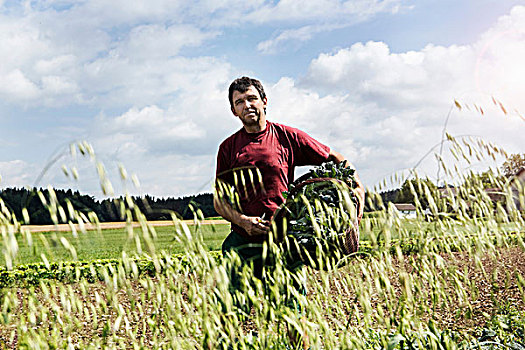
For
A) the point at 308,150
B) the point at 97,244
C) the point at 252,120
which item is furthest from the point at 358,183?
the point at 97,244

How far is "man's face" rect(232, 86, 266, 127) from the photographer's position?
286 centimetres

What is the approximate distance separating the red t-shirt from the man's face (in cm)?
9

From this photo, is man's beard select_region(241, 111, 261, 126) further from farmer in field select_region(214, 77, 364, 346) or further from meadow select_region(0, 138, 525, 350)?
meadow select_region(0, 138, 525, 350)

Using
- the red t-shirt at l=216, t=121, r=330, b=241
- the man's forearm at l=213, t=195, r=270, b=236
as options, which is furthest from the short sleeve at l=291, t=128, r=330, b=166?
the man's forearm at l=213, t=195, r=270, b=236

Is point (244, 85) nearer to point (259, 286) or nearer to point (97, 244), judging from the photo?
point (259, 286)

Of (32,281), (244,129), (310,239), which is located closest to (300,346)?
(310,239)

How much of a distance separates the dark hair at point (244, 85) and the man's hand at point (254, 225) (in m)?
0.77

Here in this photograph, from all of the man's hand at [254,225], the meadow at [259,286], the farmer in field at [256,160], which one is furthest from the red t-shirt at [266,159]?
the meadow at [259,286]

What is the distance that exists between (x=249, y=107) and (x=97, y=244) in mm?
7700

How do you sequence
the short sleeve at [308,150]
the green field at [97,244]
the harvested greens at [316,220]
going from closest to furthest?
the green field at [97,244] → the harvested greens at [316,220] → the short sleeve at [308,150]

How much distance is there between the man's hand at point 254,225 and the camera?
2.59m

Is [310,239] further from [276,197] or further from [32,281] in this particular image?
[32,281]

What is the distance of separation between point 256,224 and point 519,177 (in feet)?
4.39

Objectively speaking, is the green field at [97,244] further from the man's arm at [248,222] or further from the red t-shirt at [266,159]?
the red t-shirt at [266,159]
